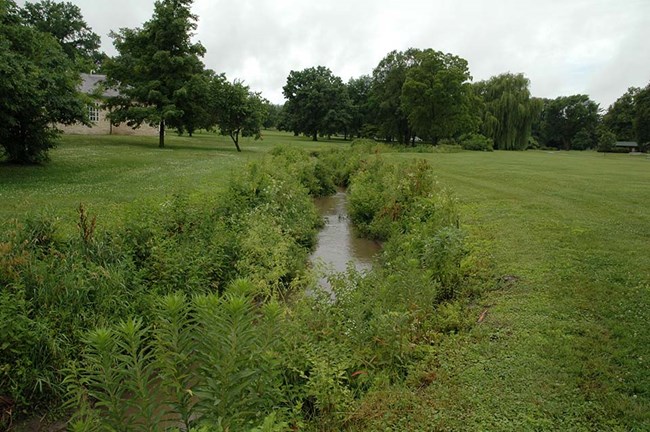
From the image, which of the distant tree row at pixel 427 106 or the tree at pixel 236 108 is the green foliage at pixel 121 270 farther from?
the distant tree row at pixel 427 106

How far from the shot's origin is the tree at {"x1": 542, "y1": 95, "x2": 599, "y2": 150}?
79438 millimetres

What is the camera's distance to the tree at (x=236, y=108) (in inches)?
1237

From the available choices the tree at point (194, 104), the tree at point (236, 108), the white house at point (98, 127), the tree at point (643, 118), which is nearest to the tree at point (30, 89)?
the tree at point (194, 104)

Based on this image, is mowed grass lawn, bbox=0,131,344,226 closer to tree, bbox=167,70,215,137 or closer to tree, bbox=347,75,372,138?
tree, bbox=167,70,215,137

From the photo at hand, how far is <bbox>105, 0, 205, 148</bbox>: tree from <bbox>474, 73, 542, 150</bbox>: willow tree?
3387cm

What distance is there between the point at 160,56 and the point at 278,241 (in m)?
25.9

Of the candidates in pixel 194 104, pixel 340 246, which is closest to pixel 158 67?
pixel 194 104

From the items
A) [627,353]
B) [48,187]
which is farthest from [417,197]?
[48,187]

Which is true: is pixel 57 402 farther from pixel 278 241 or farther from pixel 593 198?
pixel 593 198

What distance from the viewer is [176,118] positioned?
101 feet

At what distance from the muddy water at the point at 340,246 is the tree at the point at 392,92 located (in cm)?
3853

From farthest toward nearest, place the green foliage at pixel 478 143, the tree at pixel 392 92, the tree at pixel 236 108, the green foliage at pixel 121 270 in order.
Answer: the tree at pixel 392 92 < the green foliage at pixel 478 143 < the tree at pixel 236 108 < the green foliage at pixel 121 270

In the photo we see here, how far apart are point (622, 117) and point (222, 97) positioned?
67690mm

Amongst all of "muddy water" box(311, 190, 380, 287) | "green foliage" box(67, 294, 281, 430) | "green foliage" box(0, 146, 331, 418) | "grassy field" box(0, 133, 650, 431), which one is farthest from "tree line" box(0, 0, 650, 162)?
"green foliage" box(67, 294, 281, 430)
